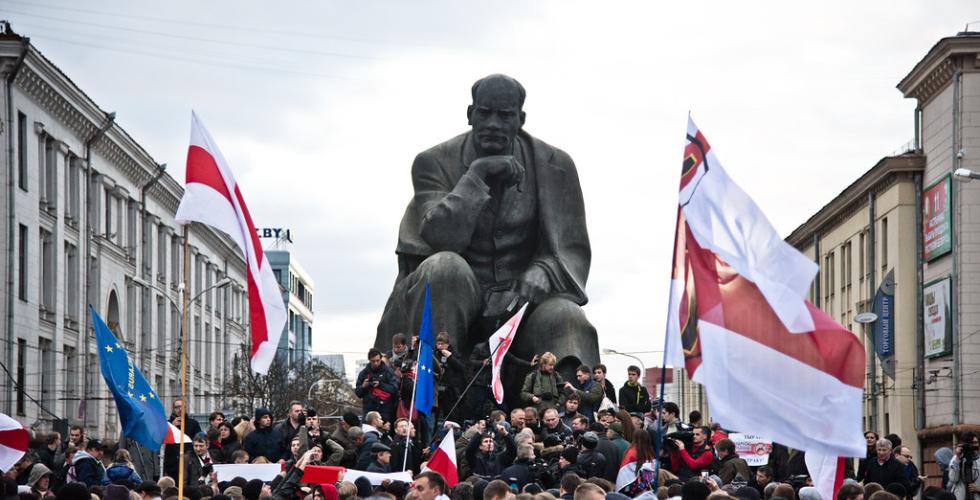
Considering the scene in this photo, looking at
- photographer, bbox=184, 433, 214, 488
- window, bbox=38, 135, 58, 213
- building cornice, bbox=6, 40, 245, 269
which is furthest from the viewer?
window, bbox=38, 135, 58, 213

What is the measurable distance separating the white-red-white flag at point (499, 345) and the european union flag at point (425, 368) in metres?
1.62

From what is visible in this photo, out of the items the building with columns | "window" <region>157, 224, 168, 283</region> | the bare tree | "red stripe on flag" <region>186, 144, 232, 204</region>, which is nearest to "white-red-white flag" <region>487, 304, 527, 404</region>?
"red stripe on flag" <region>186, 144, 232, 204</region>

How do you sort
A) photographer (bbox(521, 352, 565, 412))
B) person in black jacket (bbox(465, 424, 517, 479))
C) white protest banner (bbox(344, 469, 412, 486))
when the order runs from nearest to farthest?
white protest banner (bbox(344, 469, 412, 486)) < person in black jacket (bbox(465, 424, 517, 479)) < photographer (bbox(521, 352, 565, 412))

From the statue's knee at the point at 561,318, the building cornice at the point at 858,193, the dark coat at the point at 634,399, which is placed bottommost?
the dark coat at the point at 634,399

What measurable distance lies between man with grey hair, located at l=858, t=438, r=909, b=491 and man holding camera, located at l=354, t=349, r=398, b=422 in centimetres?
481

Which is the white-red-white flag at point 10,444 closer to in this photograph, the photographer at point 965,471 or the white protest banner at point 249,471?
the white protest banner at point 249,471

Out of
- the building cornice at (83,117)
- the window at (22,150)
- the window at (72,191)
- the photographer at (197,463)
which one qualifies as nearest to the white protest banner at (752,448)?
the photographer at (197,463)

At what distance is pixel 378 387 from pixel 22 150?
33.0 metres

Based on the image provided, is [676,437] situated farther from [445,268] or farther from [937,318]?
[937,318]

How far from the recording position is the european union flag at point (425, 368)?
56.0 feet

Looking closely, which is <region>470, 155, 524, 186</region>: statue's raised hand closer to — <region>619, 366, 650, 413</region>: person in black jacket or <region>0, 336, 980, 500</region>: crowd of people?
<region>0, 336, 980, 500</region>: crowd of people

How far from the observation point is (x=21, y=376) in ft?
167

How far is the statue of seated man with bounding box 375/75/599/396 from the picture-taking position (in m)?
20.8

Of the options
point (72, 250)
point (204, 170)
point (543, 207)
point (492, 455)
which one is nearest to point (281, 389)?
point (72, 250)
